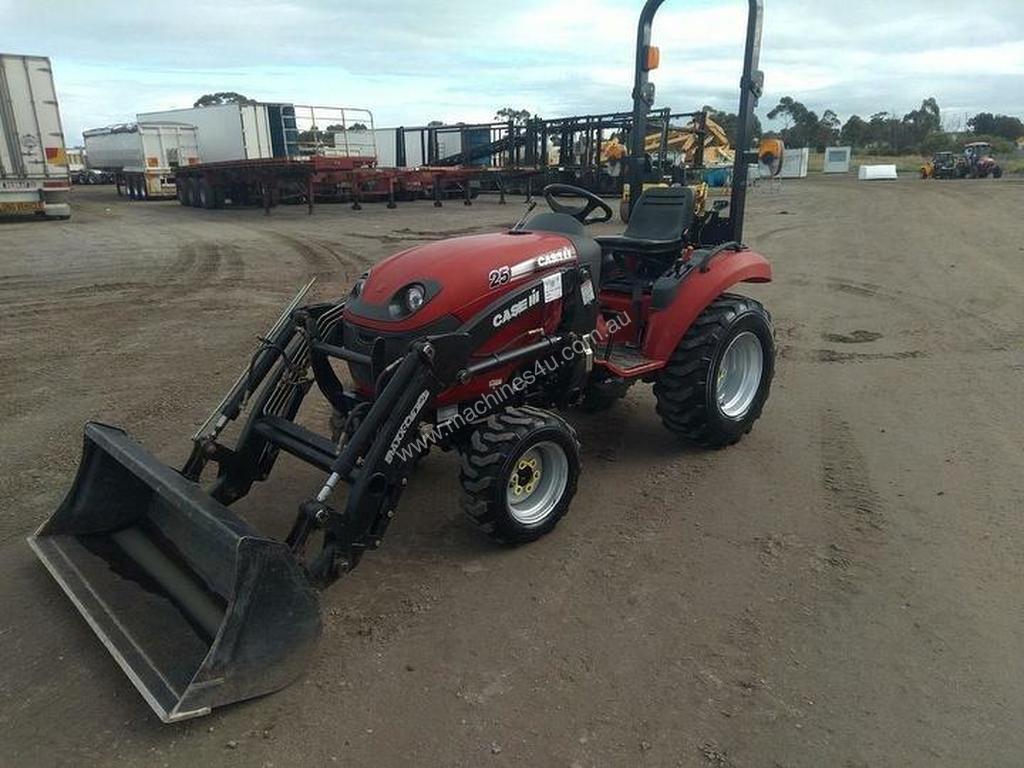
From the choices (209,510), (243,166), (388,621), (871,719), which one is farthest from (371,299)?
(243,166)

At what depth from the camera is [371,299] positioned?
3316mm

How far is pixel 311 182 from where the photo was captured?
19281mm

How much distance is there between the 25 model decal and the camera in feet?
10.8

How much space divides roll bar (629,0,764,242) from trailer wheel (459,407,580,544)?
2.04 m

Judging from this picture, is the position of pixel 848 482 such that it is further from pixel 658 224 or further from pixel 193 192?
pixel 193 192

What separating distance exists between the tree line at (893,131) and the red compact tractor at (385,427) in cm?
6873

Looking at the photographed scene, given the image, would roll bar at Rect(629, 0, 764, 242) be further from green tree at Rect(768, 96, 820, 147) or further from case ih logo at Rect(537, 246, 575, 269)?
green tree at Rect(768, 96, 820, 147)

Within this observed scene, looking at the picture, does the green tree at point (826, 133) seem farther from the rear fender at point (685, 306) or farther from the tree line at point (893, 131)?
the rear fender at point (685, 306)

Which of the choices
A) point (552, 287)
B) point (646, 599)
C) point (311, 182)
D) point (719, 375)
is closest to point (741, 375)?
point (719, 375)

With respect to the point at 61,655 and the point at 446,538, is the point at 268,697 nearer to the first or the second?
the point at 61,655

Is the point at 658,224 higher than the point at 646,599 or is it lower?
higher

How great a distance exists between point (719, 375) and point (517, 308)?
155 centimetres

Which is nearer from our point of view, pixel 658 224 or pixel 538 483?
pixel 538 483

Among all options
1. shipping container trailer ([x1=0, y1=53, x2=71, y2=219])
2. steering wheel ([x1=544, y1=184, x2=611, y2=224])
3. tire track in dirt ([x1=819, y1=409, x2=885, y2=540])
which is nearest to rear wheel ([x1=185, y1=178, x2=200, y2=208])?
shipping container trailer ([x1=0, y1=53, x2=71, y2=219])
